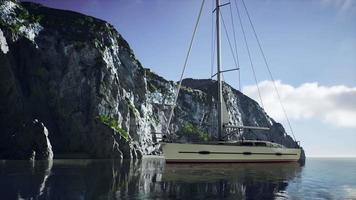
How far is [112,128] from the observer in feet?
341

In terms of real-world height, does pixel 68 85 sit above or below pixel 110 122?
above

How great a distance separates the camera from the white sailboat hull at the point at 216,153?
157 ft

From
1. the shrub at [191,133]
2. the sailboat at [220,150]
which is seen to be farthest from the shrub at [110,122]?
the shrub at [191,133]

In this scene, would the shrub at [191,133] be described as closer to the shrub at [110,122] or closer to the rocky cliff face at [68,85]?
the rocky cliff face at [68,85]

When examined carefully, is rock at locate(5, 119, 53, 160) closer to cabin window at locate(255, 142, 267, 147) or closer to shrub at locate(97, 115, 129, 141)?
shrub at locate(97, 115, 129, 141)

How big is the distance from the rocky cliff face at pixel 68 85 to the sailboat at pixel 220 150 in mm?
50205

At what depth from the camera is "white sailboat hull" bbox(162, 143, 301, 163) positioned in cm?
4788

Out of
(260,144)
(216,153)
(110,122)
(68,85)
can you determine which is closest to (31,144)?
(110,122)

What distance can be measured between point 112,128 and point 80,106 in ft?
51.5

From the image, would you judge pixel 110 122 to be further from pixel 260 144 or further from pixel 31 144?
pixel 260 144

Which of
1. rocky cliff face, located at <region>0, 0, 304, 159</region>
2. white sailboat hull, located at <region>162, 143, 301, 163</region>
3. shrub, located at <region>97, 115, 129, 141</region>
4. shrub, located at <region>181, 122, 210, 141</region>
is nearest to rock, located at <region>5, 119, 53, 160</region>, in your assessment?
rocky cliff face, located at <region>0, 0, 304, 159</region>

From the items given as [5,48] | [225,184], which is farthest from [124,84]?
[225,184]

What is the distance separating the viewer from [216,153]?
50250 mm

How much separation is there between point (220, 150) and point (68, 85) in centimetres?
7756
